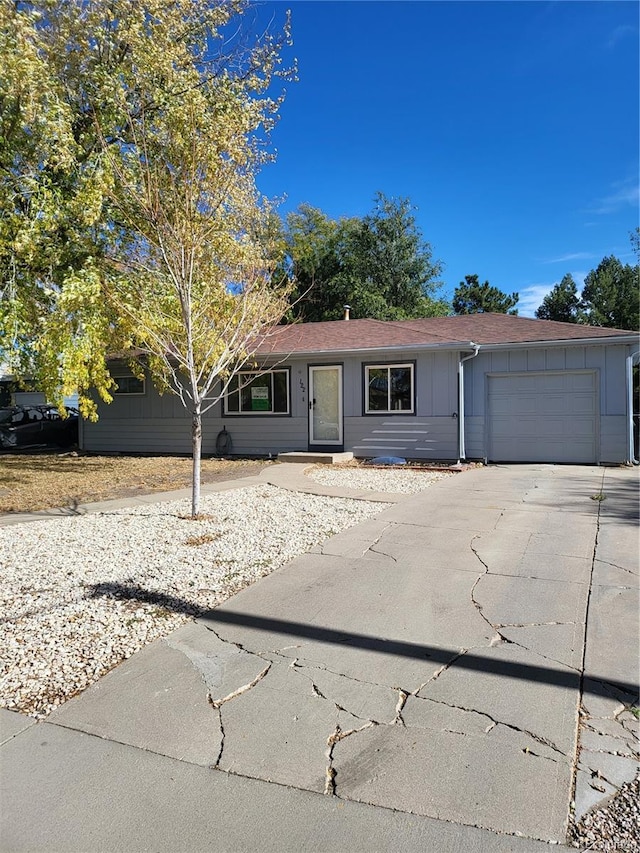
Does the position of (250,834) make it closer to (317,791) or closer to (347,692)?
(317,791)

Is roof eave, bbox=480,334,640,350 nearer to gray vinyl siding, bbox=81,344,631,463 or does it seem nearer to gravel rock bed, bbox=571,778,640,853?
gray vinyl siding, bbox=81,344,631,463

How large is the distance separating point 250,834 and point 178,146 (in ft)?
30.0

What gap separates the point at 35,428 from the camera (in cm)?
1902

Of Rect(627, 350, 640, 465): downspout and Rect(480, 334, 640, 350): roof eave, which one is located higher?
Rect(480, 334, 640, 350): roof eave

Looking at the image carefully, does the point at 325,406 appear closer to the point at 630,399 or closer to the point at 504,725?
the point at 630,399

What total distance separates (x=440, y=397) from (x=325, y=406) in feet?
9.82

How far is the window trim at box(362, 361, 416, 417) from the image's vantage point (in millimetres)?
13500

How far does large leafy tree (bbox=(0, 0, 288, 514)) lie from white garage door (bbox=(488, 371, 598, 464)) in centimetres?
599

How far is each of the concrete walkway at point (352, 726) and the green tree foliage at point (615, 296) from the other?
33606 mm

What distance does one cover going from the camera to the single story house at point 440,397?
40.5 ft

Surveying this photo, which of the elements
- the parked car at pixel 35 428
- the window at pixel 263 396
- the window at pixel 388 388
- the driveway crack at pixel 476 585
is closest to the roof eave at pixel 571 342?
the window at pixel 388 388

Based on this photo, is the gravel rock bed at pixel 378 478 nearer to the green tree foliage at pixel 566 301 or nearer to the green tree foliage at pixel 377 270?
the green tree foliage at pixel 377 270

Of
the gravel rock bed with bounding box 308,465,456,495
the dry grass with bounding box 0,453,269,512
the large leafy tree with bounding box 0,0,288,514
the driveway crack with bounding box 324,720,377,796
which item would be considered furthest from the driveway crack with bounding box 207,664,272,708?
the dry grass with bounding box 0,453,269,512

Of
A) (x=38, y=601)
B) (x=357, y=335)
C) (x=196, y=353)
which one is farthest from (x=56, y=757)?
(x=357, y=335)
